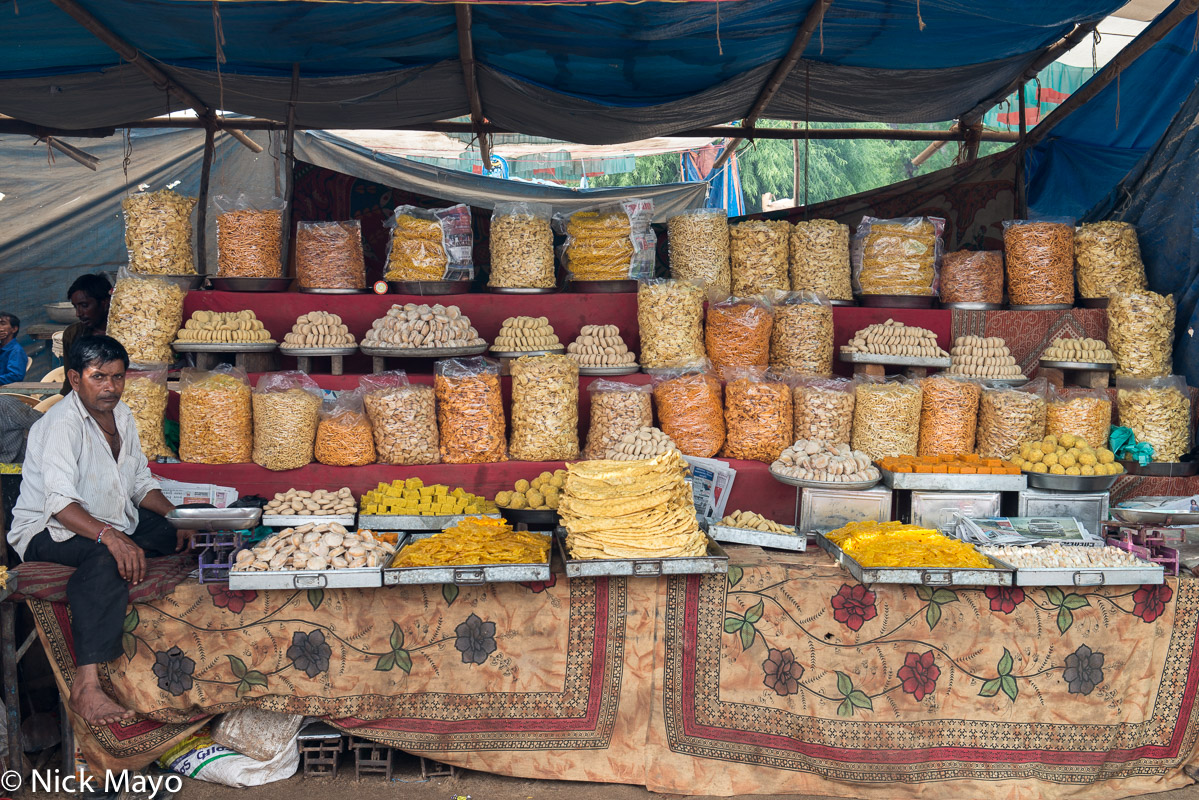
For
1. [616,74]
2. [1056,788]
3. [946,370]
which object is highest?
[616,74]

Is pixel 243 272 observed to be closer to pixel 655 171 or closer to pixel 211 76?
pixel 211 76

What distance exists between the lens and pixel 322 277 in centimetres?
373

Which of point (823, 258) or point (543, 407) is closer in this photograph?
point (543, 407)

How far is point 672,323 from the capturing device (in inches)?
140

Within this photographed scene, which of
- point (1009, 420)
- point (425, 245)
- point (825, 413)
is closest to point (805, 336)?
point (825, 413)

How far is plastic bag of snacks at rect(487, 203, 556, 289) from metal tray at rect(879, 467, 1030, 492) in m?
1.78

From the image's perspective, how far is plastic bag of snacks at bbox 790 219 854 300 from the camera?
13.0ft

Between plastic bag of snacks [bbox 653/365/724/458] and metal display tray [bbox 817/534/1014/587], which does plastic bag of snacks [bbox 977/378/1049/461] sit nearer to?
metal display tray [bbox 817/534/1014/587]

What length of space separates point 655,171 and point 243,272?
43.6 ft

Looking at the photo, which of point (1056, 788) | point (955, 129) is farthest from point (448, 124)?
point (1056, 788)

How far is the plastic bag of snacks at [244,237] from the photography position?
369cm

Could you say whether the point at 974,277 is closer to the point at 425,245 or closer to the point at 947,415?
the point at 947,415

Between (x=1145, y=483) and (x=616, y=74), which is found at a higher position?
(x=616, y=74)

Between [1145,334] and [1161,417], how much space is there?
393mm
